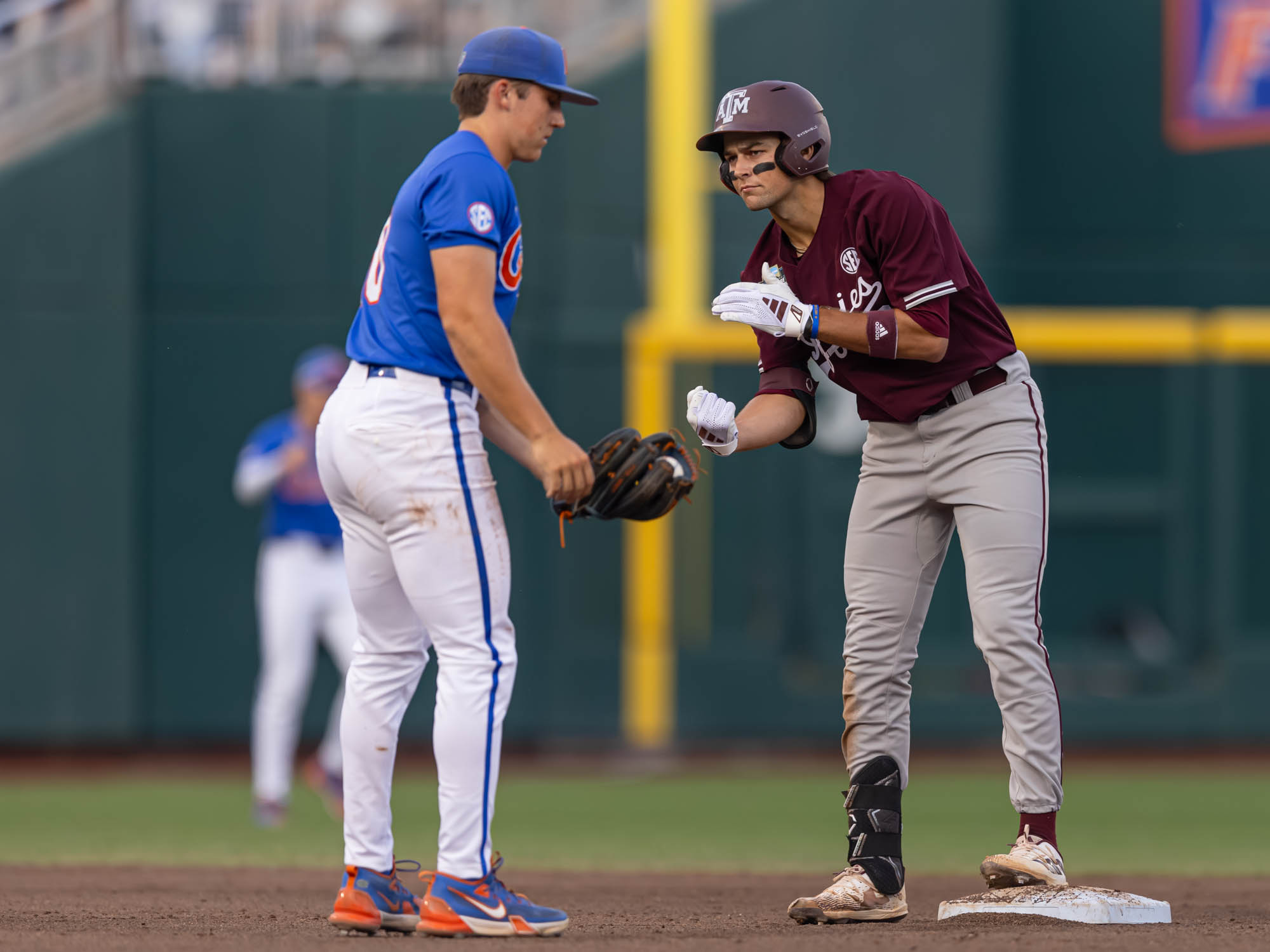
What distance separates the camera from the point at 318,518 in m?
8.78

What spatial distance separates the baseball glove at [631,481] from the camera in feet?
14.3

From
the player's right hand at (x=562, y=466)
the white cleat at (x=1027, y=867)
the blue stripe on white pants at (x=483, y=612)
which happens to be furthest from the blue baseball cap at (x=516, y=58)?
the white cleat at (x=1027, y=867)

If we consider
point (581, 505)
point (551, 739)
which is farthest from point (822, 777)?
point (581, 505)

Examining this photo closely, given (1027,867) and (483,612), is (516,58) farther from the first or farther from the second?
(1027,867)

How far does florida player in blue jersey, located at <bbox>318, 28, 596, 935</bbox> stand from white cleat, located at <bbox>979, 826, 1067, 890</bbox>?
4.15 ft

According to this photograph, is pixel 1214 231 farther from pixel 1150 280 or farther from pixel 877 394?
pixel 877 394

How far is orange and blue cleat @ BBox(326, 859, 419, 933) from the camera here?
418cm

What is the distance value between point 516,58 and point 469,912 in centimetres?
215

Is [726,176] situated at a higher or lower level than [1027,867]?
higher

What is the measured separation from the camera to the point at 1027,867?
15.0 ft

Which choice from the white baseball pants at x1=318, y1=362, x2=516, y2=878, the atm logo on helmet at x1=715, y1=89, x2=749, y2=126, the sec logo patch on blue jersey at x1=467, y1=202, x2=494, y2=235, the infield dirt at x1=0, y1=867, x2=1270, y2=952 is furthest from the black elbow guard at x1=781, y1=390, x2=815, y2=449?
the infield dirt at x1=0, y1=867, x2=1270, y2=952

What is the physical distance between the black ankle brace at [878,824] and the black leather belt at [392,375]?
1.60 metres

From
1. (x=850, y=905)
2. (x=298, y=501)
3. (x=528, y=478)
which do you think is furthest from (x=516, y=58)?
(x=528, y=478)

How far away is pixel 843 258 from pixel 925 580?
0.98 m
